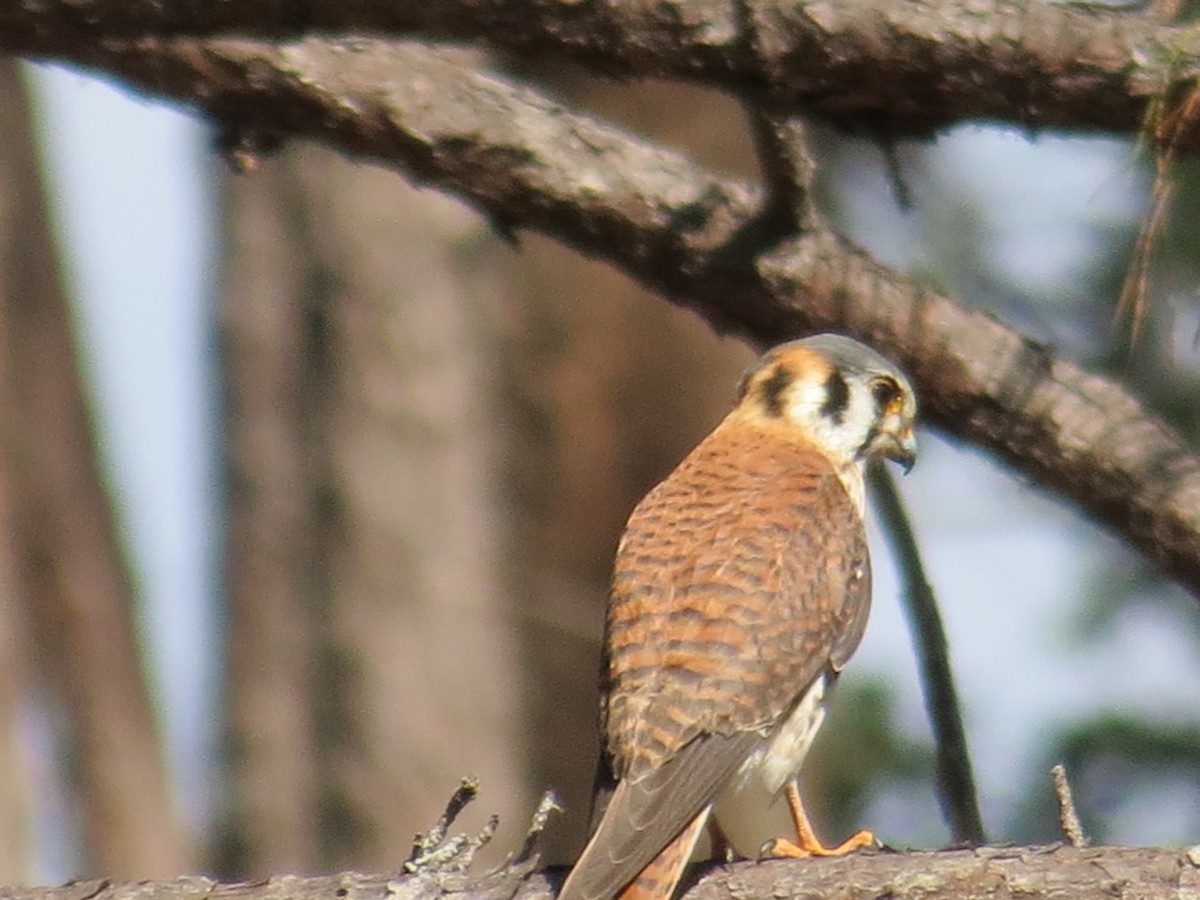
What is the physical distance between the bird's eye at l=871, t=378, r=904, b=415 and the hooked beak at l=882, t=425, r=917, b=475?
0.38ft

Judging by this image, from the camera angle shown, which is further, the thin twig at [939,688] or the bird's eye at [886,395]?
the bird's eye at [886,395]

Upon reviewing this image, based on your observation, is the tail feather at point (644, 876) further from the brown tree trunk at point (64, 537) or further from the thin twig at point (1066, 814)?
the brown tree trunk at point (64, 537)

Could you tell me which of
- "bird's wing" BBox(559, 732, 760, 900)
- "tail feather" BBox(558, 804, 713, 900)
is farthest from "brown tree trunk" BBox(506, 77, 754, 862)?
"tail feather" BBox(558, 804, 713, 900)

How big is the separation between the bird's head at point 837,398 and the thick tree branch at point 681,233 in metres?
0.05

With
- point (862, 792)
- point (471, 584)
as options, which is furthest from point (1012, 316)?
point (471, 584)

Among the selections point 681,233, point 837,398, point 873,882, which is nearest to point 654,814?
point 873,882

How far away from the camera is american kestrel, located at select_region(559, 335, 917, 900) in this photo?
12.3 ft

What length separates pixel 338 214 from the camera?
8.30 metres

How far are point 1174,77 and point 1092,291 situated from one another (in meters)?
4.36

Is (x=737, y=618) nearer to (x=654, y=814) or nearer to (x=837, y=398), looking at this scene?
(x=654, y=814)

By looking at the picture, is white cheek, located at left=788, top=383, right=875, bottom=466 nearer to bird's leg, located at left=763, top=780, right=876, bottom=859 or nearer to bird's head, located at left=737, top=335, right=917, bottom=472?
bird's head, located at left=737, top=335, right=917, bottom=472

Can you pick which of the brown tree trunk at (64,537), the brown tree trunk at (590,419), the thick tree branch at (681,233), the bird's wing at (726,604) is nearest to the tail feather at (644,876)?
the bird's wing at (726,604)

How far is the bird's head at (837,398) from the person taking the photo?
4.53 m

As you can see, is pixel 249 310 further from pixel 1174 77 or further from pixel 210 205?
pixel 1174 77
